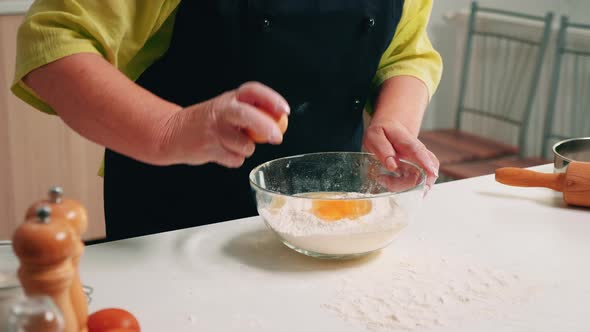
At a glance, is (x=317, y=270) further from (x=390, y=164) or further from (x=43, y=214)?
(x=43, y=214)

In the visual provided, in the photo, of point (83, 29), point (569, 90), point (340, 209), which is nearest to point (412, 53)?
point (340, 209)

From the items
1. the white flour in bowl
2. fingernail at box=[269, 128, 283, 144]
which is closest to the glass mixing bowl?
the white flour in bowl

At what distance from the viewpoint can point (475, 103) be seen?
3238 millimetres

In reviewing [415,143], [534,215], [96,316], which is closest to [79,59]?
[96,316]

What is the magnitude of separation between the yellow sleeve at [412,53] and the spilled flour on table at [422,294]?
407 mm

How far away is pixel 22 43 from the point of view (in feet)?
2.94

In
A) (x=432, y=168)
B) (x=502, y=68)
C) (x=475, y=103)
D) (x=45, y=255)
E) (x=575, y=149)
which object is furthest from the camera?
(x=475, y=103)

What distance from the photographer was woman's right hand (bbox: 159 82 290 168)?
0.75 meters

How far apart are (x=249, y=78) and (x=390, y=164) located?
258mm

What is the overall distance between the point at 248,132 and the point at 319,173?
0.27 metres

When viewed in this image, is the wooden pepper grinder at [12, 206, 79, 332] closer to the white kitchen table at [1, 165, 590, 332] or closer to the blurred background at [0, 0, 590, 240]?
the white kitchen table at [1, 165, 590, 332]

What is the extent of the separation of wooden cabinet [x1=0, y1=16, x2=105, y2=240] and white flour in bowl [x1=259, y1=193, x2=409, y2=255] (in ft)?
5.30

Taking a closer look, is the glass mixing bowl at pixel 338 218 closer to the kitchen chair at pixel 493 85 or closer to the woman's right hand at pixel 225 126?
the woman's right hand at pixel 225 126

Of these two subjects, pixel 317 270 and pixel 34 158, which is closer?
pixel 317 270
